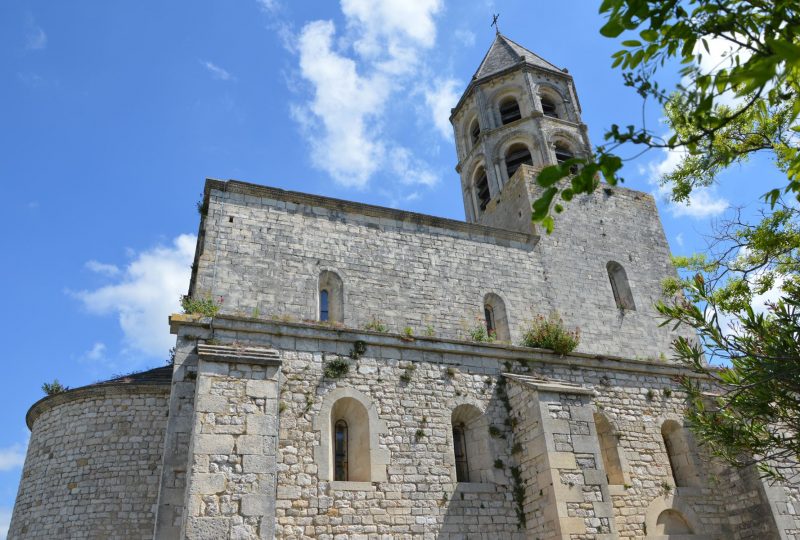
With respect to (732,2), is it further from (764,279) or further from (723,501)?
(723,501)

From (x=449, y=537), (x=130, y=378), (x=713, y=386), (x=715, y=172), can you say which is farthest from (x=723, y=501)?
(x=130, y=378)

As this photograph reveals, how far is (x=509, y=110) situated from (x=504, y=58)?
7.87ft

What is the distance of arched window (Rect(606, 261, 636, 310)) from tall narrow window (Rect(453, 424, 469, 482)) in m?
6.90

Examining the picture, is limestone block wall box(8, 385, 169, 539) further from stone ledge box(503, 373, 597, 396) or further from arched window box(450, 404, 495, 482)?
stone ledge box(503, 373, 597, 396)

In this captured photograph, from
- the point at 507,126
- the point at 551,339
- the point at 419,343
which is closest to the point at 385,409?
the point at 419,343

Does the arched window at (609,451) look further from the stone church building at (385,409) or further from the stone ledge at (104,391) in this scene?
the stone ledge at (104,391)

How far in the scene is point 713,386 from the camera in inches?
550

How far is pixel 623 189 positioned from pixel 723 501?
956 cm

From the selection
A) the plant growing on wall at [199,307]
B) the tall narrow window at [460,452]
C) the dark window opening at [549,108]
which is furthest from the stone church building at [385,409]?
the dark window opening at [549,108]

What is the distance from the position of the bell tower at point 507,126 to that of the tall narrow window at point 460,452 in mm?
7999

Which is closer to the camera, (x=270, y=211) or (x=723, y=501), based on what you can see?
(x=723, y=501)

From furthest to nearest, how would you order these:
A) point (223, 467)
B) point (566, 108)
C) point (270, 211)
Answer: point (566, 108) < point (270, 211) < point (223, 467)

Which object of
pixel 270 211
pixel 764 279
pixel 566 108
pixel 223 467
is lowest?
pixel 223 467

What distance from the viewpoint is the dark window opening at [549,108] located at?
20781 millimetres
